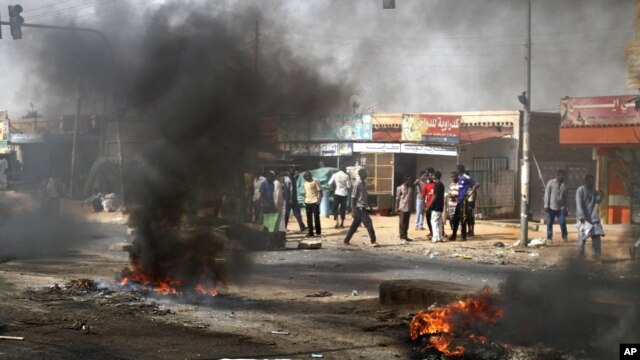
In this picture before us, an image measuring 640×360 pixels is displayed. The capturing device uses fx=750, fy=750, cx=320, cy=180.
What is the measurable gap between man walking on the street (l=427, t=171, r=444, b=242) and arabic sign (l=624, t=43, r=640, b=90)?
318 inches

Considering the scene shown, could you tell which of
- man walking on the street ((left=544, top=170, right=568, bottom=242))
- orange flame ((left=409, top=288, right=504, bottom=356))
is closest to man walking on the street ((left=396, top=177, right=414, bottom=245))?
man walking on the street ((left=544, top=170, right=568, bottom=242))

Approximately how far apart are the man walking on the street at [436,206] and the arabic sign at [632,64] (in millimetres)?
8076

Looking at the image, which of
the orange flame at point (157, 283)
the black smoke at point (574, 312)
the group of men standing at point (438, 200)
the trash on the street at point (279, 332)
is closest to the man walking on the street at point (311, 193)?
the group of men standing at point (438, 200)

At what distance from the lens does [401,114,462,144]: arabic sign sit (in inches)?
964

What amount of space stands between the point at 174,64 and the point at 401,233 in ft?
27.8

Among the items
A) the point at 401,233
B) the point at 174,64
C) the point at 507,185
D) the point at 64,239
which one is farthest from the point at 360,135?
the point at 174,64

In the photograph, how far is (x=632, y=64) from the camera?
8320 millimetres

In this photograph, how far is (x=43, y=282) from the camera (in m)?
10.6

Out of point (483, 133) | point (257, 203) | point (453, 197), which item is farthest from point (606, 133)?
point (257, 203)

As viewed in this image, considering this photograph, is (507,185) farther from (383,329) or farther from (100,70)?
(383,329)

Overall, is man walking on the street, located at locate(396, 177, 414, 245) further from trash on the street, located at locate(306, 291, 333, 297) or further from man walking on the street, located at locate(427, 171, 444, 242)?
trash on the street, located at locate(306, 291, 333, 297)

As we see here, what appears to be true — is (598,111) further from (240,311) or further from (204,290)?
(240,311)

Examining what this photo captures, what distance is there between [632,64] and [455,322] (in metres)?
3.70

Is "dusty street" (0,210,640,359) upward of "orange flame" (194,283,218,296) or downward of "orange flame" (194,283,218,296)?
downward
